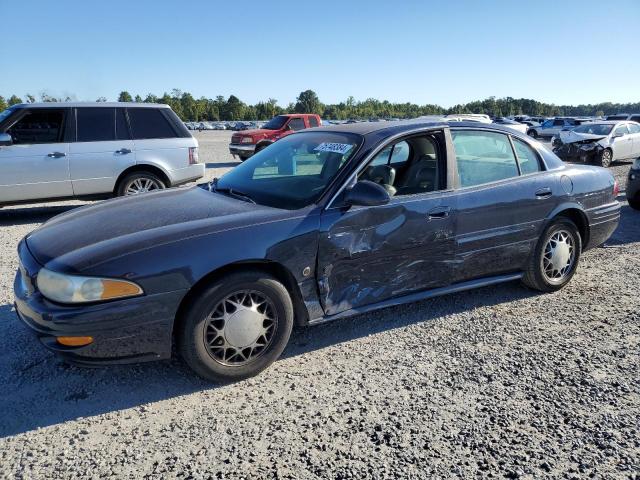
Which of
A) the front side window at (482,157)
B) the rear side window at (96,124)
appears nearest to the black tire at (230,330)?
the front side window at (482,157)

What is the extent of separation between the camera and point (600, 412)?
109 inches

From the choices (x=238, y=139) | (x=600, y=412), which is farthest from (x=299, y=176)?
(x=238, y=139)

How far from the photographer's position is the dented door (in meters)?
3.27

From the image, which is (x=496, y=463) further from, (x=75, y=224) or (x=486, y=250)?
(x=75, y=224)

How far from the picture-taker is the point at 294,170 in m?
3.90

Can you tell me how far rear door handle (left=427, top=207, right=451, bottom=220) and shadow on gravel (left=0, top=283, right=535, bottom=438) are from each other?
0.88m

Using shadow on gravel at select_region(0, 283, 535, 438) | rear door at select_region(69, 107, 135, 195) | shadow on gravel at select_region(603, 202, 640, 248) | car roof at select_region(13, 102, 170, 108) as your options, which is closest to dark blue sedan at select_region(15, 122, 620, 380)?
shadow on gravel at select_region(0, 283, 535, 438)

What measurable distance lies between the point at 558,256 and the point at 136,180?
6469 mm

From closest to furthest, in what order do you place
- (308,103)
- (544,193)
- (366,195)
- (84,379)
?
(84,379)
(366,195)
(544,193)
(308,103)

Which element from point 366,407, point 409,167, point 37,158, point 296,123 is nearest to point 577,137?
point 296,123

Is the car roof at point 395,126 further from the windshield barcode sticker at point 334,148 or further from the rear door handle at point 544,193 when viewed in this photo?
the rear door handle at point 544,193

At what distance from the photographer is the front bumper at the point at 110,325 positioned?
8.65 ft

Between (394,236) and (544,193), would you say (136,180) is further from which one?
(544,193)

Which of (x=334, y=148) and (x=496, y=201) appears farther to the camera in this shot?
(x=496, y=201)
